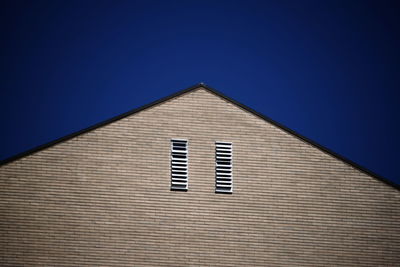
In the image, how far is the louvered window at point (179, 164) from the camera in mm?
24797

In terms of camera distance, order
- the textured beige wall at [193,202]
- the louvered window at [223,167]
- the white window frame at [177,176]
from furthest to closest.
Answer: the louvered window at [223,167] → the white window frame at [177,176] → the textured beige wall at [193,202]

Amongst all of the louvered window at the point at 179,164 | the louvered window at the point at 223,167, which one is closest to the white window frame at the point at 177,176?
the louvered window at the point at 179,164

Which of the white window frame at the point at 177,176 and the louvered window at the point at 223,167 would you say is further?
the louvered window at the point at 223,167

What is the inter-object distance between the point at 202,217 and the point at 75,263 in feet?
14.2

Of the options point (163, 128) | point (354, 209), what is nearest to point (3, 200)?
point (163, 128)

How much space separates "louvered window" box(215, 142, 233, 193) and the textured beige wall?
0.62 feet

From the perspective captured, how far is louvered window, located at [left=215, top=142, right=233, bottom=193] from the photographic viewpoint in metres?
25.1

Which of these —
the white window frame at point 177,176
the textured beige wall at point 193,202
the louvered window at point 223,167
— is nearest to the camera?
the textured beige wall at point 193,202

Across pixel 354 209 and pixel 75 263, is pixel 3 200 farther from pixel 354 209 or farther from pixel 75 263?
pixel 354 209

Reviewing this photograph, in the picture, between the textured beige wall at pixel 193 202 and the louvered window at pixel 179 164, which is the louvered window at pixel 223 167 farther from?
the louvered window at pixel 179 164

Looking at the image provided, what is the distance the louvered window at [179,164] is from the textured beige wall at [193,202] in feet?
0.78

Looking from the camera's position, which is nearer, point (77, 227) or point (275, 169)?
point (77, 227)

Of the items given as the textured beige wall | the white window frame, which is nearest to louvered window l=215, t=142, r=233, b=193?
the textured beige wall

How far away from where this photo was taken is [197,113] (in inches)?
1019
